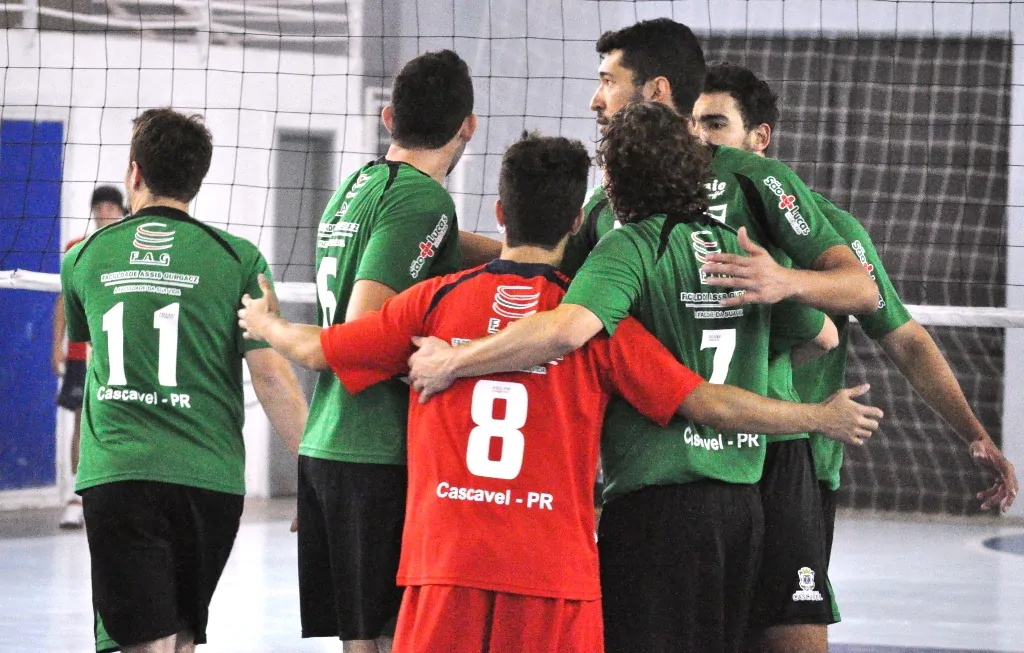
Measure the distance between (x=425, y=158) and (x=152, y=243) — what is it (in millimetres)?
794

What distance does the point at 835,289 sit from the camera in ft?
9.59

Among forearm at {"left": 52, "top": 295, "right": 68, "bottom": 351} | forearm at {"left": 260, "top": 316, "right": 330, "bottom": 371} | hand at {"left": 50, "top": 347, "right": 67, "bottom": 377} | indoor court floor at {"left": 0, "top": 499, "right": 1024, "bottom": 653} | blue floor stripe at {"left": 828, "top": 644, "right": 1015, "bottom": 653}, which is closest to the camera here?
forearm at {"left": 260, "top": 316, "right": 330, "bottom": 371}

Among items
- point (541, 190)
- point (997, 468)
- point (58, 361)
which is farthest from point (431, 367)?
point (58, 361)

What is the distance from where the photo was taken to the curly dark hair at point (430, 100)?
129 inches

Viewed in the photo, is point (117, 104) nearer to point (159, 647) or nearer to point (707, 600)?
point (159, 647)

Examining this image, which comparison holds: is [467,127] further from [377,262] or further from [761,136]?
[761,136]

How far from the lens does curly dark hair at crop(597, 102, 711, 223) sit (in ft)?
9.36

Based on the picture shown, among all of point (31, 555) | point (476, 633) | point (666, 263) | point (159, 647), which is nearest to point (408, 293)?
point (666, 263)

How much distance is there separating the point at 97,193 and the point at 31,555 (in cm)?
238

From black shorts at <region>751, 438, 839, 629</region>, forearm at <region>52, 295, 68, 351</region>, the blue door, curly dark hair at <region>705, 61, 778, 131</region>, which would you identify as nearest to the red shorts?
black shorts at <region>751, 438, 839, 629</region>

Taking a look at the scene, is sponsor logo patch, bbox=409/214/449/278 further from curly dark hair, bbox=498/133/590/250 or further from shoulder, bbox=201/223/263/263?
shoulder, bbox=201/223/263/263

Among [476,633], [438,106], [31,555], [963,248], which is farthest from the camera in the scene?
[963,248]

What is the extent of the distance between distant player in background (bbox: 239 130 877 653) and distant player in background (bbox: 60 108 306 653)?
716 millimetres

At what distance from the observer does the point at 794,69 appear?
1076 cm
